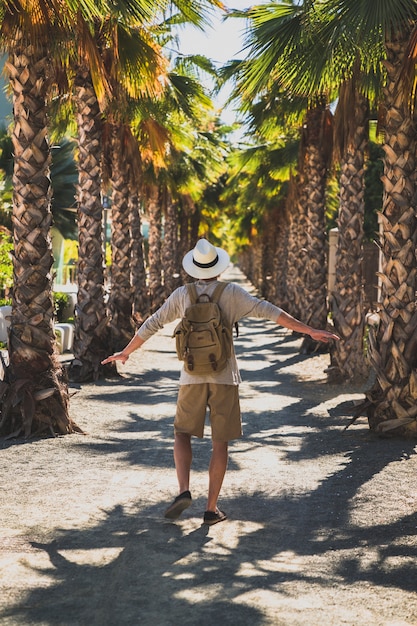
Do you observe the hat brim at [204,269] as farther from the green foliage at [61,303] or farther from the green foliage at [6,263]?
the green foliage at [61,303]

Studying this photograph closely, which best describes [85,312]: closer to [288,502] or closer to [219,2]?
[219,2]

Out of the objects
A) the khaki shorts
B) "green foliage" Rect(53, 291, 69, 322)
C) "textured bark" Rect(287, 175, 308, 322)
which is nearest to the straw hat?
the khaki shorts

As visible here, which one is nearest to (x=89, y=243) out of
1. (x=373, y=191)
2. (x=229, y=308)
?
(x=229, y=308)

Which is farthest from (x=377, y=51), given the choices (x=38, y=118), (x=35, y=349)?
(x=35, y=349)

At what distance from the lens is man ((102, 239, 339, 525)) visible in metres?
6.03

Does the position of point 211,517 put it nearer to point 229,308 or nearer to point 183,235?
point 229,308

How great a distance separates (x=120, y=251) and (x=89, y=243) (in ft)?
13.5

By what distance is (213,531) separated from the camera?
5.91 m

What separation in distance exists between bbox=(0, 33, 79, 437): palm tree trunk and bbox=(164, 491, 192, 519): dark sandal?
369 centimetres

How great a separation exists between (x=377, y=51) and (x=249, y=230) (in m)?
44.0

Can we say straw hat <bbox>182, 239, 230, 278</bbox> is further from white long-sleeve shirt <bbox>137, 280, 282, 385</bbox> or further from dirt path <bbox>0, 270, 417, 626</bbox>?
dirt path <bbox>0, 270, 417, 626</bbox>

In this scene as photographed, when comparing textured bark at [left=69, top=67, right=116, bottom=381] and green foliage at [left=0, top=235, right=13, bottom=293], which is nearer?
textured bark at [left=69, top=67, right=116, bottom=381]

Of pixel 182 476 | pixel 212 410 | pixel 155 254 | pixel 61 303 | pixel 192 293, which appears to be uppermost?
pixel 155 254

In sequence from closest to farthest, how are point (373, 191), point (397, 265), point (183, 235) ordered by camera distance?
point (397, 265) < point (373, 191) < point (183, 235)
